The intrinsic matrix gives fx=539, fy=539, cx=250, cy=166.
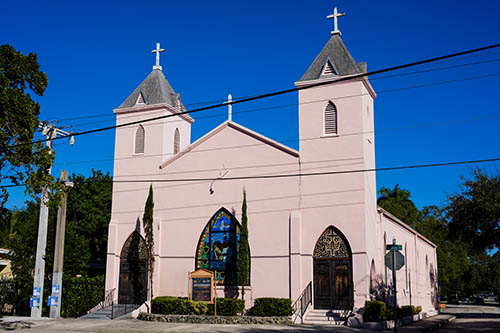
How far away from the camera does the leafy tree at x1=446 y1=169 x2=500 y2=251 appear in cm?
2592

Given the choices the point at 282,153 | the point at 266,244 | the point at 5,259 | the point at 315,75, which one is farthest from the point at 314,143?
the point at 5,259

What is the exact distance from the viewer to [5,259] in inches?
1283

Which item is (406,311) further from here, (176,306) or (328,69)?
(328,69)

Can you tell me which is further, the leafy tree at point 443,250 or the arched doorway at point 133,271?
the leafy tree at point 443,250

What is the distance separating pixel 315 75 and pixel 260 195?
6388mm

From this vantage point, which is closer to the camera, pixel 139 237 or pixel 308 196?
pixel 308 196

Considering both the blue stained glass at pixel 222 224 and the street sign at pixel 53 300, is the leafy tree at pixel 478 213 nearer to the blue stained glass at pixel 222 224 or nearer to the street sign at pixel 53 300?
the blue stained glass at pixel 222 224

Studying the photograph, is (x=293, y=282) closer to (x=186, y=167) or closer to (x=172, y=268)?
(x=172, y=268)

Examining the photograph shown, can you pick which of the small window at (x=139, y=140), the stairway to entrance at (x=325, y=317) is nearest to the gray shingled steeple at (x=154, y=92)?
the small window at (x=139, y=140)

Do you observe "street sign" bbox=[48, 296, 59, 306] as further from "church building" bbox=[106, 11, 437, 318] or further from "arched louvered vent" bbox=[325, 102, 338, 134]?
"arched louvered vent" bbox=[325, 102, 338, 134]

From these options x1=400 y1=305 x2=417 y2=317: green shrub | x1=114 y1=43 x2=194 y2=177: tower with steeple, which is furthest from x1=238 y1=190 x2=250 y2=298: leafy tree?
x1=400 y1=305 x2=417 y2=317: green shrub

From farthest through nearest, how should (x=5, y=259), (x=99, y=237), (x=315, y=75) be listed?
(x=99, y=237) < (x=5, y=259) < (x=315, y=75)

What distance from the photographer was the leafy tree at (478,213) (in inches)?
1021

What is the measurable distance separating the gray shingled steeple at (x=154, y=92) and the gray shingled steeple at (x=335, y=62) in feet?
27.1
